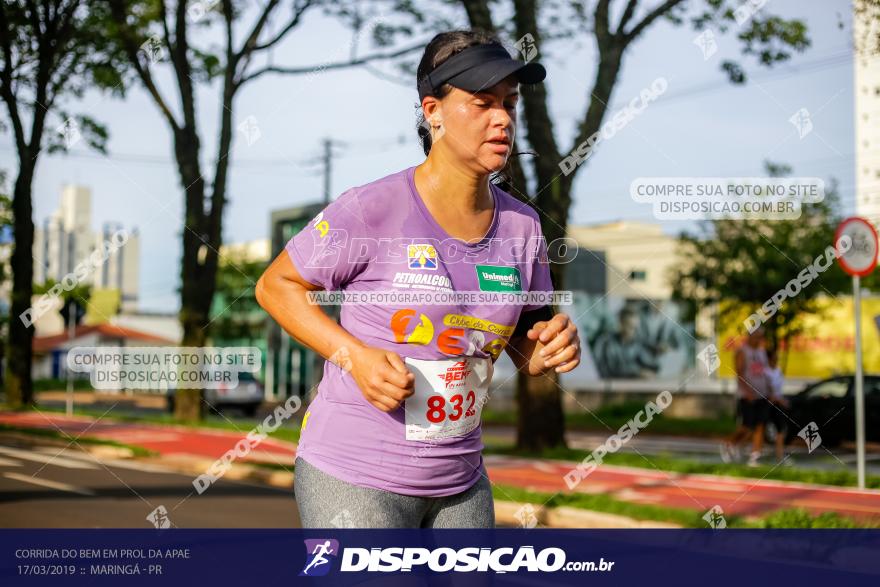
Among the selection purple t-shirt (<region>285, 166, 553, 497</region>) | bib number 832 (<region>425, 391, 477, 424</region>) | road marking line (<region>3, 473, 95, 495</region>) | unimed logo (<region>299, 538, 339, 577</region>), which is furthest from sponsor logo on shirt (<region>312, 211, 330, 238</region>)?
road marking line (<region>3, 473, 95, 495</region>)

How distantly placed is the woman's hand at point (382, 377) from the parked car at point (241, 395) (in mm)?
28469

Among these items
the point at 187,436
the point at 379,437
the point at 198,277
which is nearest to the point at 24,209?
the point at 198,277

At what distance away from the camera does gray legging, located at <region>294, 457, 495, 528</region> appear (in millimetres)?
2162

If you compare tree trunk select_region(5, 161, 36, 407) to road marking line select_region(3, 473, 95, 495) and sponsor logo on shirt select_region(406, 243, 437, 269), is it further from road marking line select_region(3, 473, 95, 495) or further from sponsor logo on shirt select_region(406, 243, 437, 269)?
sponsor logo on shirt select_region(406, 243, 437, 269)

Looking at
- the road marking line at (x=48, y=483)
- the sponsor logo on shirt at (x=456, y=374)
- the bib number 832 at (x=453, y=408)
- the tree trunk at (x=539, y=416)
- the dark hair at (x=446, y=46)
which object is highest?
the dark hair at (x=446, y=46)

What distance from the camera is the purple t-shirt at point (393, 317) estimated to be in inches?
86.1

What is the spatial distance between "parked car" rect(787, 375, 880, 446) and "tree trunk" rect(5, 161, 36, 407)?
16473mm

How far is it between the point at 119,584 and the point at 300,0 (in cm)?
1441

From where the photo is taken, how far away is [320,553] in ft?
7.22

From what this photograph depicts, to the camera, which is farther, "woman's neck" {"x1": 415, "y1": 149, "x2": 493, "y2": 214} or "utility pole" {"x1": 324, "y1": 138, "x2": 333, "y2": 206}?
"utility pole" {"x1": 324, "y1": 138, "x2": 333, "y2": 206}

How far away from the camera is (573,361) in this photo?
229 centimetres

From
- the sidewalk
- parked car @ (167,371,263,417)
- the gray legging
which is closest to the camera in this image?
the gray legging

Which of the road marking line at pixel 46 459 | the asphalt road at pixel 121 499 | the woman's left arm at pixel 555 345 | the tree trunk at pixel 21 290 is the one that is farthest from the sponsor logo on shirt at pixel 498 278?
the tree trunk at pixel 21 290

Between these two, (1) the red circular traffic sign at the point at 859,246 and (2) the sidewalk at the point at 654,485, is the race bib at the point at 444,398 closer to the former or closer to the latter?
(2) the sidewalk at the point at 654,485
